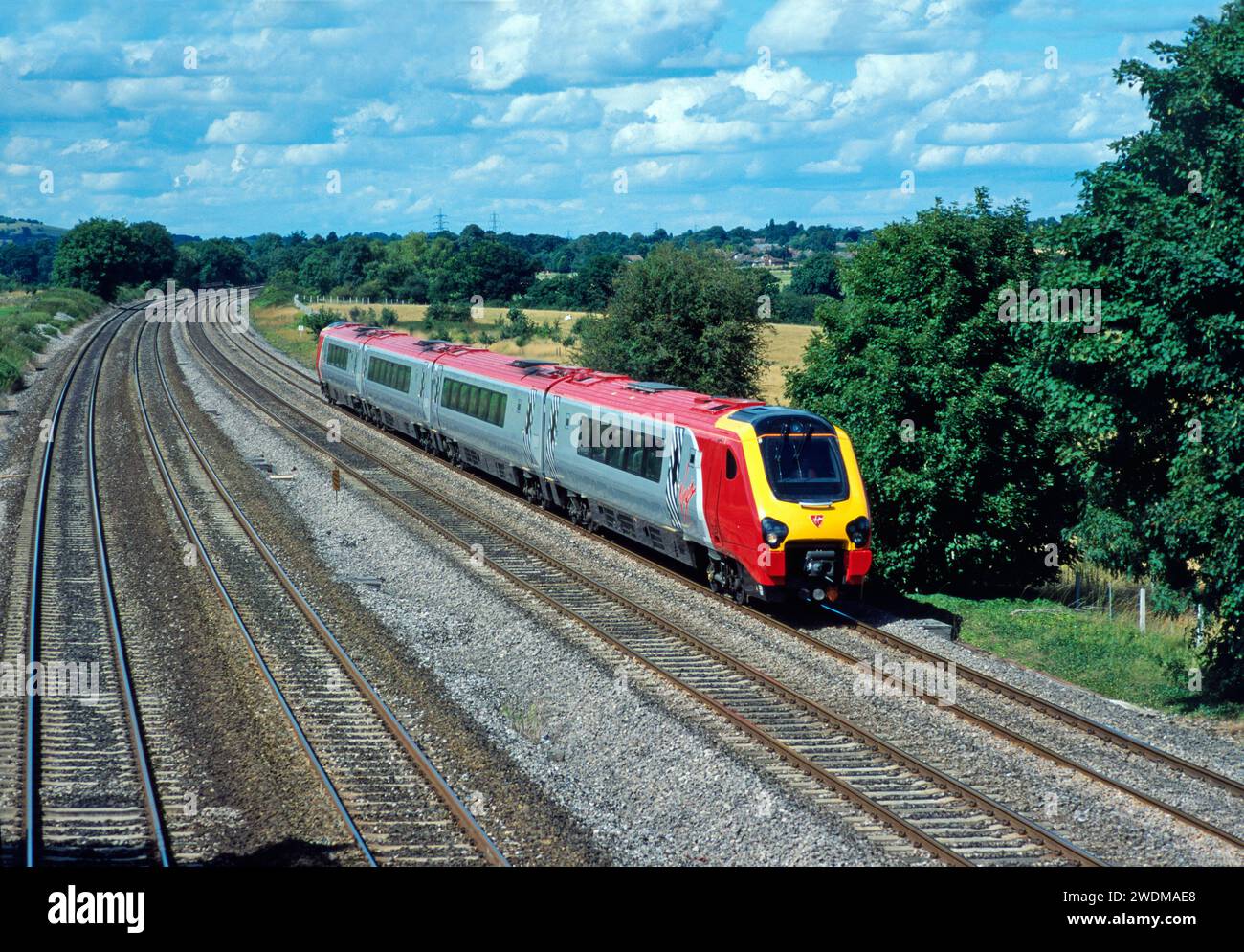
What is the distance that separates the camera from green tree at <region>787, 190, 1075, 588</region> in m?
21.6

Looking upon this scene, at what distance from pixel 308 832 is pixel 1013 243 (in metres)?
16.6

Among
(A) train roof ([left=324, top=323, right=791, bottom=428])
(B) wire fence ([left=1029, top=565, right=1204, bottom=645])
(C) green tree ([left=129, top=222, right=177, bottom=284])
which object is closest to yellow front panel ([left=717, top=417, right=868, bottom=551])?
(A) train roof ([left=324, top=323, right=791, bottom=428])

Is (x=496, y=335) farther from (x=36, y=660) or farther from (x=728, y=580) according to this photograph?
(x=36, y=660)

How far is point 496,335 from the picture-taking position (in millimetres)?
83312

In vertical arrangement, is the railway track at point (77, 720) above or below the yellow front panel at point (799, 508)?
below

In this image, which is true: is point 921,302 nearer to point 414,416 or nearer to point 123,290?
point 414,416

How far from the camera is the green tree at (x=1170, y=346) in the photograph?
14.5 m

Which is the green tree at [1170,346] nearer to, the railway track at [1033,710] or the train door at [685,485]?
the railway track at [1033,710]

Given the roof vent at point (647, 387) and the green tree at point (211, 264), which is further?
the green tree at point (211, 264)

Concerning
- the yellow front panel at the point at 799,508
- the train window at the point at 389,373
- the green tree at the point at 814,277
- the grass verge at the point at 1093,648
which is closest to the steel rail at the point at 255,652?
the train window at the point at 389,373

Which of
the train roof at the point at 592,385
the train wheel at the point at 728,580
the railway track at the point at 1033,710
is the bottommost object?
the railway track at the point at 1033,710

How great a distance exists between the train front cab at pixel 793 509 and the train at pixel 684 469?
20 mm

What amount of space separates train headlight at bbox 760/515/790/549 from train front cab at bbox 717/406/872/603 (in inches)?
0.5

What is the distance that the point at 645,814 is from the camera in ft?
40.0
